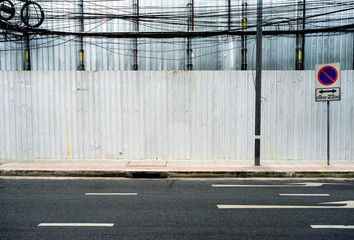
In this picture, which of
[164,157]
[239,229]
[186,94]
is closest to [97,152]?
[164,157]

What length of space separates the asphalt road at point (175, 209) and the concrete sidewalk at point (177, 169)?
1.75 feet

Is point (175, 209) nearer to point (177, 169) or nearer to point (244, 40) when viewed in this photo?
point (177, 169)

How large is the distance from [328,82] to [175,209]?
6999 mm

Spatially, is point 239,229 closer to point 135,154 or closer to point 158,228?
point 158,228

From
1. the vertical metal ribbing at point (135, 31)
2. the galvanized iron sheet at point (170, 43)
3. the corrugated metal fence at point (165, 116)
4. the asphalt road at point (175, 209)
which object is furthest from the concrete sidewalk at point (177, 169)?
the vertical metal ribbing at point (135, 31)

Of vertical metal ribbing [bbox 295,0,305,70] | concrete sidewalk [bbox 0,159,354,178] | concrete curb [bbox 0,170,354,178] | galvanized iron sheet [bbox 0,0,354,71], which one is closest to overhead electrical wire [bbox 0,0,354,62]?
galvanized iron sheet [bbox 0,0,354,71]

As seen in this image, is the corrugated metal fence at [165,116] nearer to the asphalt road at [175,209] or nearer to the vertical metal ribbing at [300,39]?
the vertical metal ribbing at [300,39]

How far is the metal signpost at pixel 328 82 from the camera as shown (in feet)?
28.5

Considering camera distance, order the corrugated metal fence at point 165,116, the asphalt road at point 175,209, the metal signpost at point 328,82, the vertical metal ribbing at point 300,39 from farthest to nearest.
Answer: the vertical metal ribbing at point 300,39, the corrugated metal fence at point 165,116, the metal signpost at point 328,82, the asphalt road at point 175,209

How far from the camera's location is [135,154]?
10336mm

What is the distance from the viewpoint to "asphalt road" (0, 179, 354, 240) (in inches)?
172

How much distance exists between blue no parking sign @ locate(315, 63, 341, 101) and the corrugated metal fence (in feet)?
3.54

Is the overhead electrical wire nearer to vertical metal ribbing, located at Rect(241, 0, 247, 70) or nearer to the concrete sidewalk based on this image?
vertical metal ribbing, located at Rect(241, 0, 247, 70)

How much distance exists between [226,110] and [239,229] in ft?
20.2
